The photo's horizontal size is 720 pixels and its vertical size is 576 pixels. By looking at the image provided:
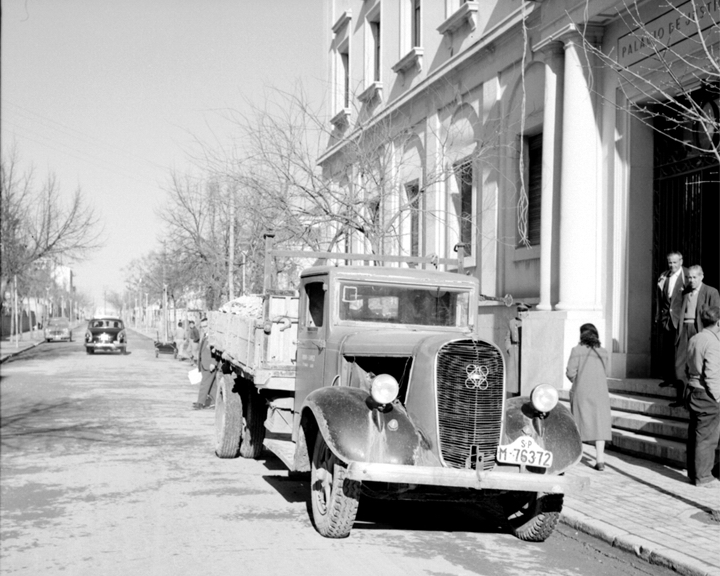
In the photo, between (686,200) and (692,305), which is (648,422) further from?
(686,200)

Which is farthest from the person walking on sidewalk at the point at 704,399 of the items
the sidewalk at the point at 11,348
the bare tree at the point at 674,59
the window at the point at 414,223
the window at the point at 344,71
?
the sidewalk at the point at 11,348

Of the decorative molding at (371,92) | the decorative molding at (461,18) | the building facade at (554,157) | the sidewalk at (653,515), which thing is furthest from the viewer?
the decorative molding at (371,92)

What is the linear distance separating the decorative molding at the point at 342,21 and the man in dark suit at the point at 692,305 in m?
17.2

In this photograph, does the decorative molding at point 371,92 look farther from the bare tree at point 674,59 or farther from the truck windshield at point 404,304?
the truck windshield at point 404,304

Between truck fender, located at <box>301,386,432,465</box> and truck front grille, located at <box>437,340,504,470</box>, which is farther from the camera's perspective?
truck front grille, located at <box>437,340,504,470</box>

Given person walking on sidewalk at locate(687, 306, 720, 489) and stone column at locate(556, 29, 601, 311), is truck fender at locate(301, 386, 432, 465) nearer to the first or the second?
person walking on sidewalk at locate(687, 306, 720, 489)

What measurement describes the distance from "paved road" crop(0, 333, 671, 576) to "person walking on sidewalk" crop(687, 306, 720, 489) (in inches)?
83.7

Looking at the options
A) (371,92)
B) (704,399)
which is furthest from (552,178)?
(371,92)

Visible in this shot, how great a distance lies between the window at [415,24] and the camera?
814 inches

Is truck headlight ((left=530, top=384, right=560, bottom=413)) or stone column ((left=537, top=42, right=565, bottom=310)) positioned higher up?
stone column ((left=537, top=42, right=565, bottom=310))

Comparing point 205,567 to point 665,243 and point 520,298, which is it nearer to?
point 665,243

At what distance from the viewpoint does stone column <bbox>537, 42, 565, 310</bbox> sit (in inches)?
555

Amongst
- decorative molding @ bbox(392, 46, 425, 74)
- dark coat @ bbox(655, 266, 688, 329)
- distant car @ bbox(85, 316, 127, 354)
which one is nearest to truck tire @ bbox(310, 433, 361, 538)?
dark coat @ bbox(655, 266, 688, 329)

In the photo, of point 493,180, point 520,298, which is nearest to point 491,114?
point 493,180
